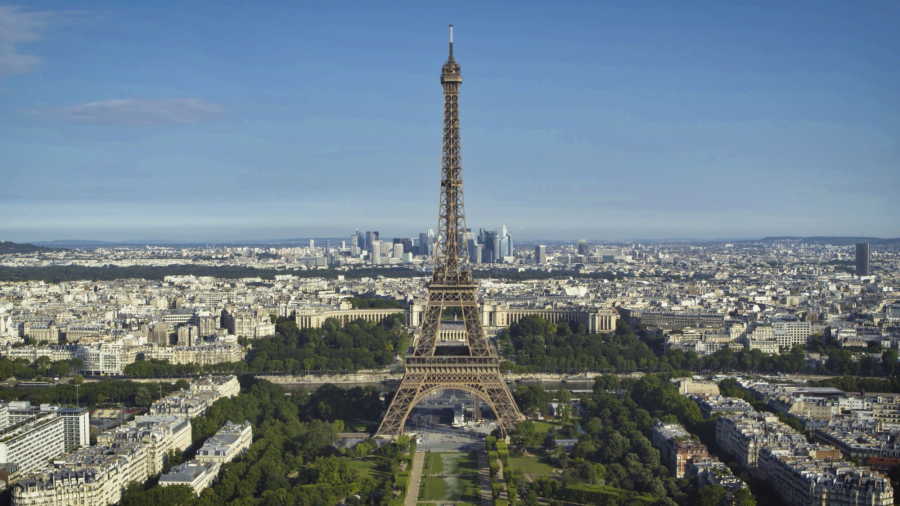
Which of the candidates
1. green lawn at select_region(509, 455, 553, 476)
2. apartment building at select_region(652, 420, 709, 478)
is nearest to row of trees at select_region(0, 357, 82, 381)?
green lawn at select_region(509, 455, 553, 476)

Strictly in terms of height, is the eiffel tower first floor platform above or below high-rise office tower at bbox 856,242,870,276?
below

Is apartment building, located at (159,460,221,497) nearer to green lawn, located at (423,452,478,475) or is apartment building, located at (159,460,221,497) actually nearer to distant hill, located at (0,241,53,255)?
green lawn, located at (423,452,478,475)

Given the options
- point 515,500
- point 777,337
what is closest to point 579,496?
point 515,500

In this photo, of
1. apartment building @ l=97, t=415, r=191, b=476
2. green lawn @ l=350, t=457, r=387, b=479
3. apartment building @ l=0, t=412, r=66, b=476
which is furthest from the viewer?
green lawn @ l=350, t=457, r=387, b=479

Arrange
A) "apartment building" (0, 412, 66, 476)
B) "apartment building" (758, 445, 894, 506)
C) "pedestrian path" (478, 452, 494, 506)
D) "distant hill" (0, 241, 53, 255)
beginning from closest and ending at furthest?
"apartment building" (758, 445, 894, 506) → "pedestrian path" (478, 452, 494, 506) → "apartment building" (0, 412, 66, 476) → "distant hill" (0, 241, 53, 255)

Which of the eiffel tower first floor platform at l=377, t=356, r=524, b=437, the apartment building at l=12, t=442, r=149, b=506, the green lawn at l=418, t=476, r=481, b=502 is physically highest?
the eiffel tower first floor platform at l=377, t=356, r=524, b=437

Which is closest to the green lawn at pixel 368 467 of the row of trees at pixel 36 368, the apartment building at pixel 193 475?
the apartment building at pixel 193 475

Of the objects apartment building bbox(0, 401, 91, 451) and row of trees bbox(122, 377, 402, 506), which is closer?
row of trees bbox(122, 377, 402, 506)

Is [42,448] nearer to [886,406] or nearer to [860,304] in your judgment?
[886,406]
